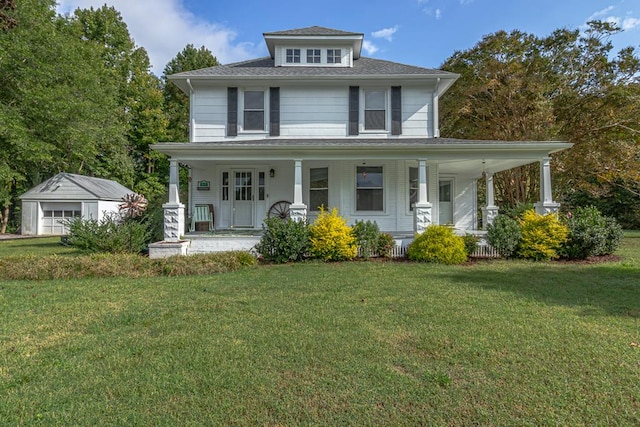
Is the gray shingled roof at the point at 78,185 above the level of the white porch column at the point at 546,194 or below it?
above

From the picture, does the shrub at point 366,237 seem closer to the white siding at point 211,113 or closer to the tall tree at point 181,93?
the white siding at point 211,113

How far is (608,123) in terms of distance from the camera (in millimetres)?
14359

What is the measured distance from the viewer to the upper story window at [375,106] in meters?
11.4

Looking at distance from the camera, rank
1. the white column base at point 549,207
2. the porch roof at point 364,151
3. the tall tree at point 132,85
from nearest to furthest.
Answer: the porch roof at point 364,151 < the white column base at point 549,207 < the tall tree at point 132,85

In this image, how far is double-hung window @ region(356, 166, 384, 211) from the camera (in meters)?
11.2

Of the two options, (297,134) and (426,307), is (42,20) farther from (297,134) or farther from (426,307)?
(426,307)

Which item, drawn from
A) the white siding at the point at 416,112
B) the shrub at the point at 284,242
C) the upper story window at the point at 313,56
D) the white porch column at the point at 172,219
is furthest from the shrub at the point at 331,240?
the upper story window at the point at 313,56

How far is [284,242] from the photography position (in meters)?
8.60

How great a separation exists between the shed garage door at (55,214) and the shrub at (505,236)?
2012 centimetres

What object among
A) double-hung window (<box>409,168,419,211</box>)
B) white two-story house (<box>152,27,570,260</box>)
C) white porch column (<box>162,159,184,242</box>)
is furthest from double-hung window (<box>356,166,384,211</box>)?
white porch column (<box>162,159,184,242</box>)

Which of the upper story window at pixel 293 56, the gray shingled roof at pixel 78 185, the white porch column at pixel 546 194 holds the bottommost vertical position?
the white porch column at pixel 546 194

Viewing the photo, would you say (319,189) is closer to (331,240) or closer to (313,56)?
(331,240)

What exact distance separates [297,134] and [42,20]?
1769 cm

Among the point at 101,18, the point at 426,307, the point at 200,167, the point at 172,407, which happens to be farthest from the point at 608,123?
the point at 101,18
